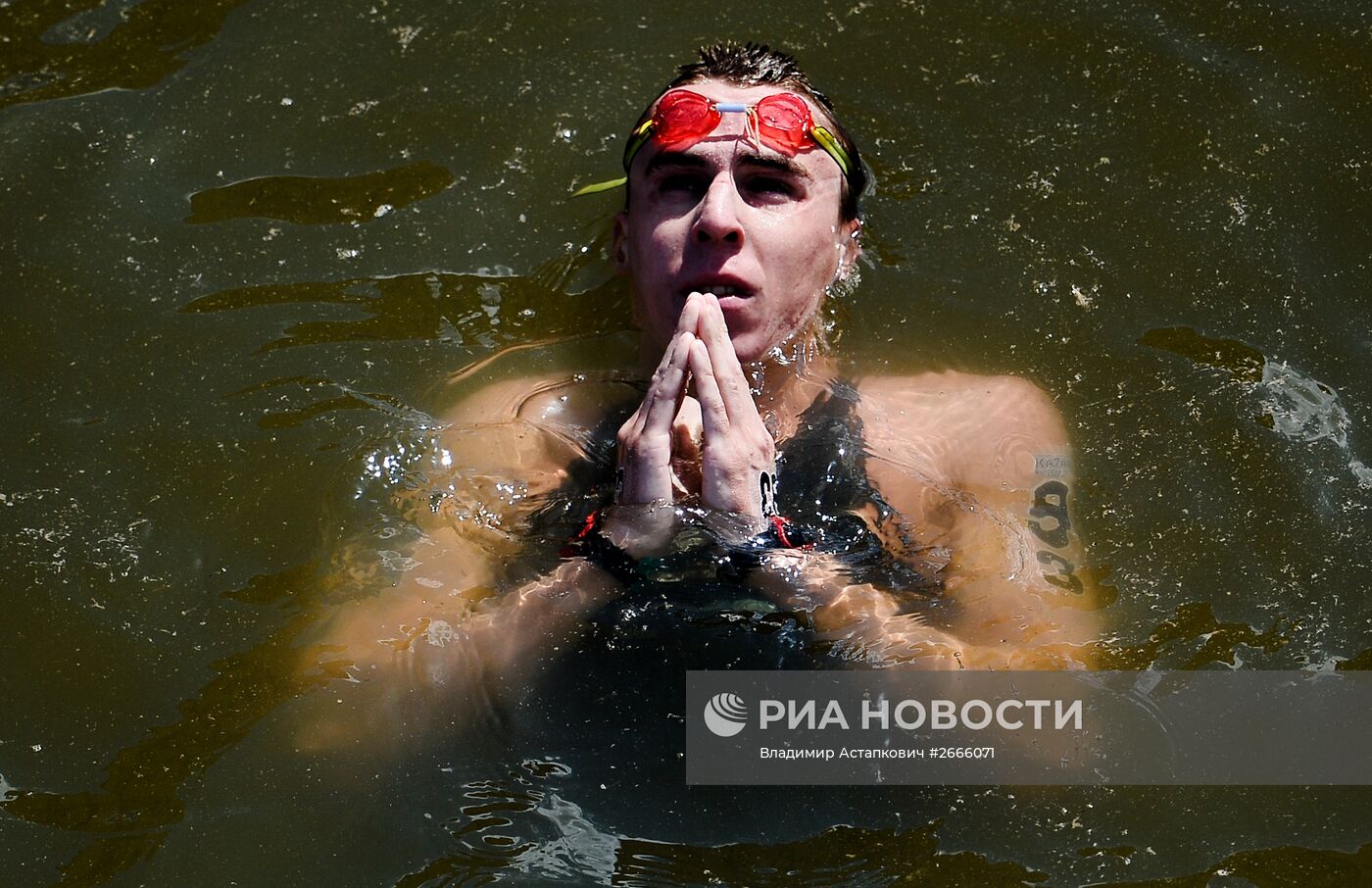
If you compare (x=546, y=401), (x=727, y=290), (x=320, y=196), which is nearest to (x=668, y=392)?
(x=727, y=290)

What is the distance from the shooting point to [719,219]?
179 inches

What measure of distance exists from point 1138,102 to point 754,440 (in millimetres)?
2397

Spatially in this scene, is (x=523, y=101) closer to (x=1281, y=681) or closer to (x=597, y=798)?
(x=597, y=798)

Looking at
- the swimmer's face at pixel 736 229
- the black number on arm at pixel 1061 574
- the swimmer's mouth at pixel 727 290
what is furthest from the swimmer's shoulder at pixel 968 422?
the swimmer's mouth at pixel 727 290

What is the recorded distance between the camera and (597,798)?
3.87 meters

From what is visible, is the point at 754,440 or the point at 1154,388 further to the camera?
the point at 1154,388

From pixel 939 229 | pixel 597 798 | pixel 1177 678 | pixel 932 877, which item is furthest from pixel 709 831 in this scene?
pixel 939 229

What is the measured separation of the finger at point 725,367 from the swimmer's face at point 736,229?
266 mm

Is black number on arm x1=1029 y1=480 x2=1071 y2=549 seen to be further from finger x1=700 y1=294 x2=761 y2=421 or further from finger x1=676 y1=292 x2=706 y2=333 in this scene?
finger x1=676 y1=292 x2=706 y2=333

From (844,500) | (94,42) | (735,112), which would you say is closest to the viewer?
(844,500)

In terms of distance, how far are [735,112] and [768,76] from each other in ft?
1.09

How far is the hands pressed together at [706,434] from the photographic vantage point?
160 inches

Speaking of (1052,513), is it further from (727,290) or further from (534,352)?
(534,352)

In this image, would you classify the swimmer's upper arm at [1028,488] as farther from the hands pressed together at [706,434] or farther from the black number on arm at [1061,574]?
the hands pressed together at [706,434]
